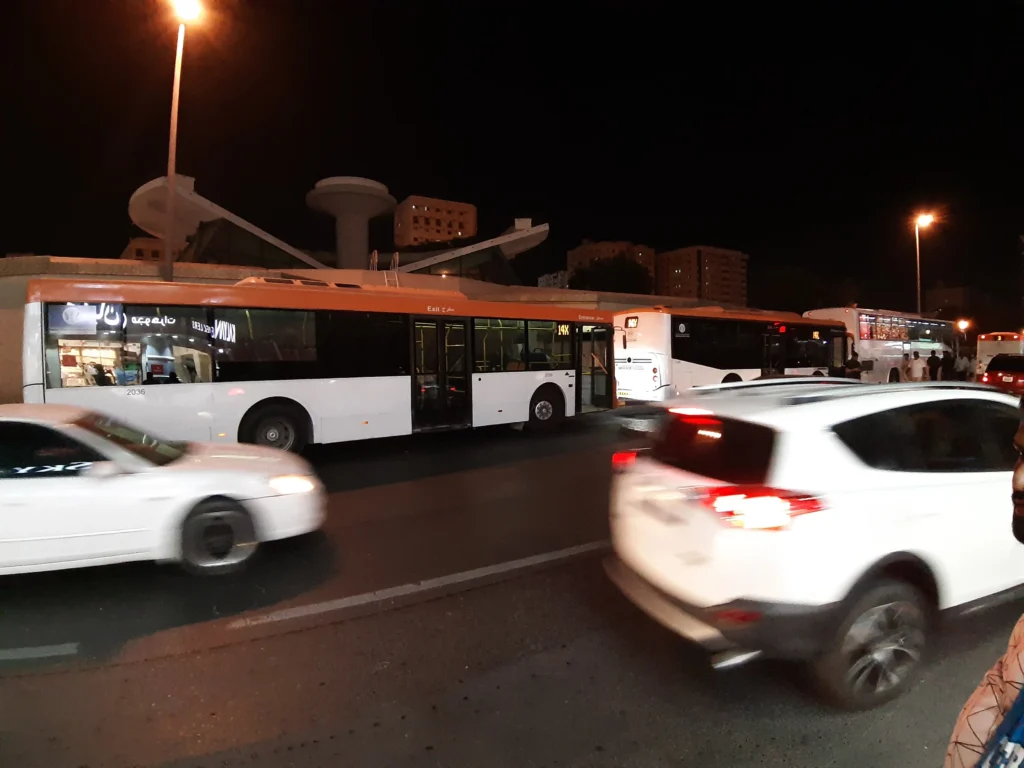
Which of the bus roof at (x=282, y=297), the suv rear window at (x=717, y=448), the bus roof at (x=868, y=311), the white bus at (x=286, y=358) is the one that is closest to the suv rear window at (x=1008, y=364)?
the bus roof at (x=868, y=311)

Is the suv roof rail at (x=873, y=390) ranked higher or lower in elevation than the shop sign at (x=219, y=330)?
lower

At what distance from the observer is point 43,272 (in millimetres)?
21891

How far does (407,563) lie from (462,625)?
1338 mm

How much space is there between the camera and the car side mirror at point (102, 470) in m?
4.86

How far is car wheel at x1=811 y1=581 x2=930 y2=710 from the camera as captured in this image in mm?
3088

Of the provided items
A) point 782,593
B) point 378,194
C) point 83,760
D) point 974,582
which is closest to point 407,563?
point 83,760

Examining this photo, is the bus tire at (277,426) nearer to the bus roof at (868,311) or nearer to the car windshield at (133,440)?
the car windshield at (133,440)

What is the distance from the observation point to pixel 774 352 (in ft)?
60.7

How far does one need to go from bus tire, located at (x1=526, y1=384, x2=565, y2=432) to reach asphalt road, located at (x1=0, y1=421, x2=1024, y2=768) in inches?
294

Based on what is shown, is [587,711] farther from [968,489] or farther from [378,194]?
[378,194]

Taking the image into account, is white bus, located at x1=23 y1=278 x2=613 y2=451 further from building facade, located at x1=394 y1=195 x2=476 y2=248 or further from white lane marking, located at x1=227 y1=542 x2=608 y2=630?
building facade, located at x1=394 y1=195 x2=476 y2=248

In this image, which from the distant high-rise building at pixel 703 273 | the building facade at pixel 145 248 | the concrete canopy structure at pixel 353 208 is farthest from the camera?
the distant high-rise building at pixel 703 273

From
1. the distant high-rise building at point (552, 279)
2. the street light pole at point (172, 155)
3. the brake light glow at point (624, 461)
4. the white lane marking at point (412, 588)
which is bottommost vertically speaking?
the white lane marking at point (412, 588)

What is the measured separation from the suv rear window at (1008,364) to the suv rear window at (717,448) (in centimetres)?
1882
